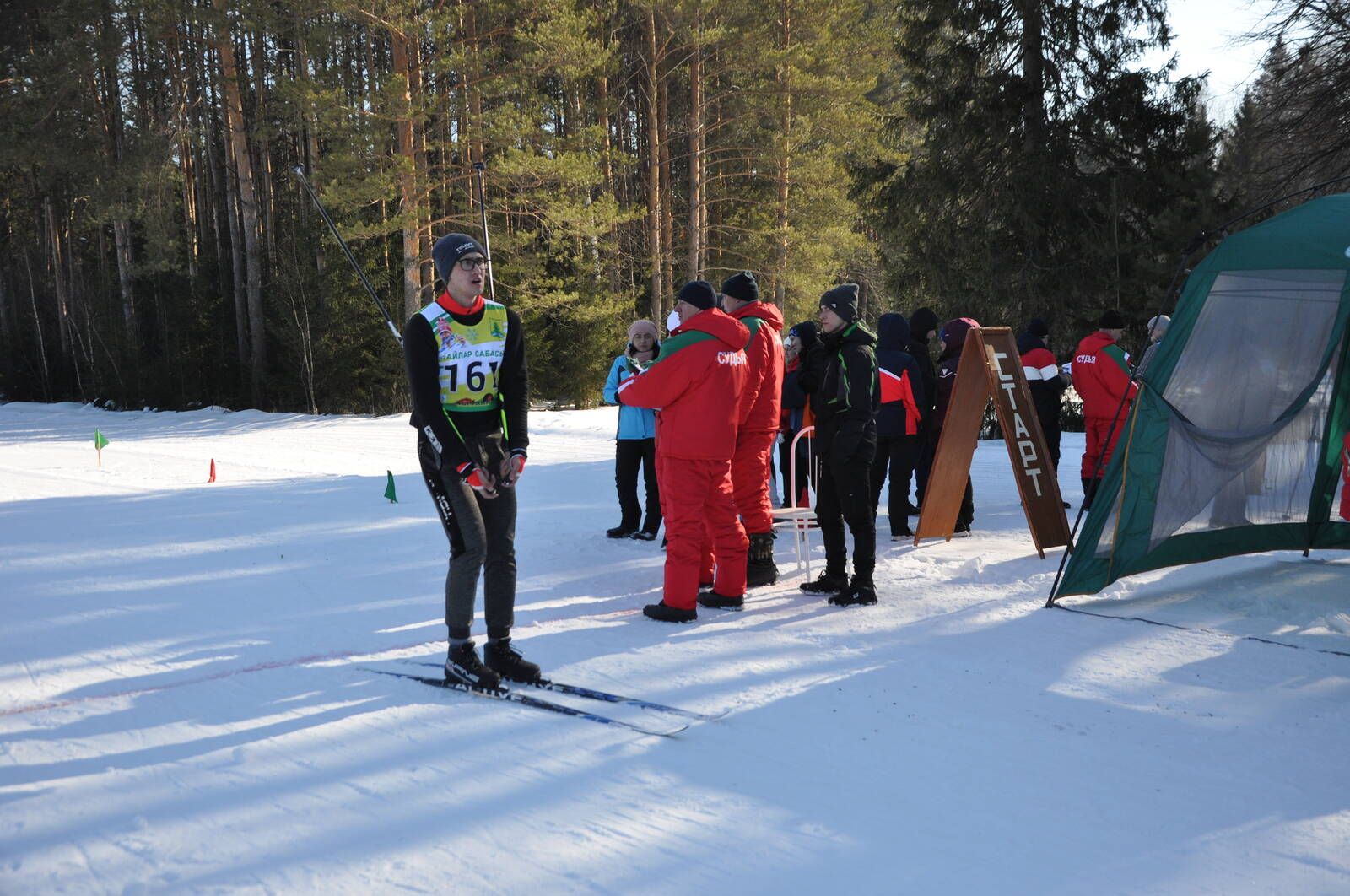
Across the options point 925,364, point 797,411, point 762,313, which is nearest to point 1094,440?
point 925,364

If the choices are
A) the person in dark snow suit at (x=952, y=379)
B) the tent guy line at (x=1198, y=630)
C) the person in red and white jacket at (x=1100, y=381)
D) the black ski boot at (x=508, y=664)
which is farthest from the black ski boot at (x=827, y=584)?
the person in red and white jacket at (x=1100, y=381)

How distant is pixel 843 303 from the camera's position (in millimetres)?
6043

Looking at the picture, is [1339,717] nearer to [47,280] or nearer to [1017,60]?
[1017,60]

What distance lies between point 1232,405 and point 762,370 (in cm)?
292

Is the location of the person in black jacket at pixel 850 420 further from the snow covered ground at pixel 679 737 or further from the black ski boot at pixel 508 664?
the black ski boot at pixel 508 664

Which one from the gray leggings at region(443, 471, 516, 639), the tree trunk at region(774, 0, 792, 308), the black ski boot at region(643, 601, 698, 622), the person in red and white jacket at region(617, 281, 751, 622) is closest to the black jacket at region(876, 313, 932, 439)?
the person in red and white jacket at region(617, 281, 751, 622)

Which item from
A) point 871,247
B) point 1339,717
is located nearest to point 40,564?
point 1339,717

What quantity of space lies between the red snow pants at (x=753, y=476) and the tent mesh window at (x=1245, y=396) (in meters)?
2.06

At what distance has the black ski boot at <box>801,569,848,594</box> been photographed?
6.19 meters

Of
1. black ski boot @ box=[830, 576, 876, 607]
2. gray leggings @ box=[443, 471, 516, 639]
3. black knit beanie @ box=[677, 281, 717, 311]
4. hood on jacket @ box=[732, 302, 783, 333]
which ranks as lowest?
black ski boot @ box=[830, 576, 876, 607]

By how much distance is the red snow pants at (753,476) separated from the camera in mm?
6227

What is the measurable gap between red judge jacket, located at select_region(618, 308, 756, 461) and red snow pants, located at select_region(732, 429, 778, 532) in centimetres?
68

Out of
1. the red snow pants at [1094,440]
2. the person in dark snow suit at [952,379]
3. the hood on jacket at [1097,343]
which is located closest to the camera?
the person in dark snow suit at [952,379]

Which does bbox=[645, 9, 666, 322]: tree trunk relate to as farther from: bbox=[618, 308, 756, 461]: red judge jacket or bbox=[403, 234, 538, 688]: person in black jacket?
bbox=[403, 234, 538, 688]: person in black jacket
